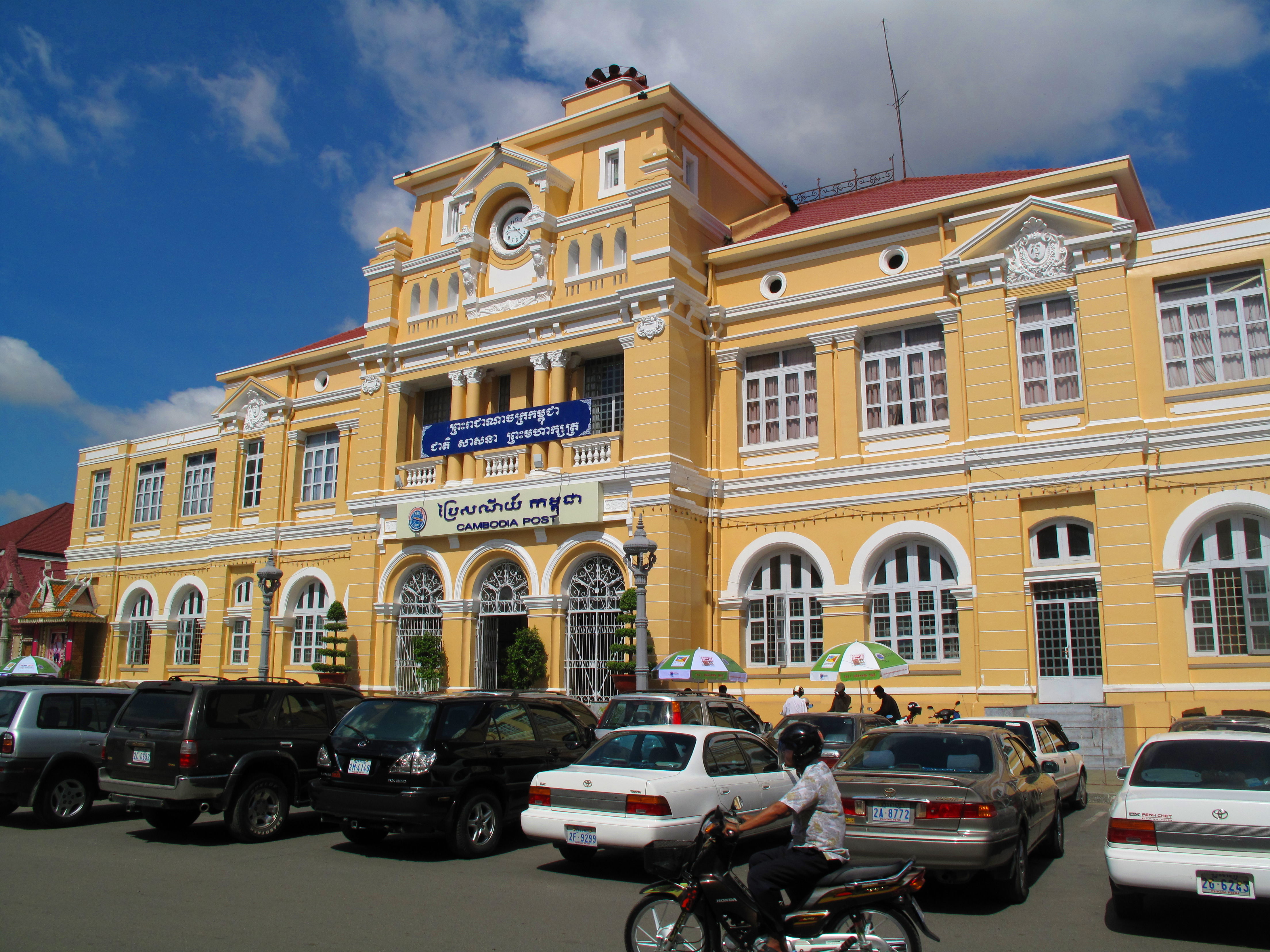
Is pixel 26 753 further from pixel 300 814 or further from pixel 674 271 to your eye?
pixel 674 271

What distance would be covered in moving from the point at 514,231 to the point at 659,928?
2112cm

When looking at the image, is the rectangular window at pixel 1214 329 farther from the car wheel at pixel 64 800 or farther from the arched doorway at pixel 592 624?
the car wheel at pixel 64 800

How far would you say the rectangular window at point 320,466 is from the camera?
95.5ft


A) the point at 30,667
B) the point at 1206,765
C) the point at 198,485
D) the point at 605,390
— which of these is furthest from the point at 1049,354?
the point at 198,485

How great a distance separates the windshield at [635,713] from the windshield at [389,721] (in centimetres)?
260

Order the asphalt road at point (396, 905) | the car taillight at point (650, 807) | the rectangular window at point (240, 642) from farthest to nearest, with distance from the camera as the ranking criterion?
1. the rectangular window at point (240, 642)
2. the car taillight at point (650, 807)
3. the asphalt road at point (396, 905)

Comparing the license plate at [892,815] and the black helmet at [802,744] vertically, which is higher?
the black helmet at [802,744]

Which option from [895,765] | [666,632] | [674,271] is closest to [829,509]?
[666,632]

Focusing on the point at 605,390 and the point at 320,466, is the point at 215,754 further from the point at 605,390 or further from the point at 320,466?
the point at 320,466

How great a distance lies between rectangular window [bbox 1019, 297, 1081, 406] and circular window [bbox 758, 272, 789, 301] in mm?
5393

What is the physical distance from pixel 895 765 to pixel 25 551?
4085 cm

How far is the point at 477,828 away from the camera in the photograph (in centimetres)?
1063

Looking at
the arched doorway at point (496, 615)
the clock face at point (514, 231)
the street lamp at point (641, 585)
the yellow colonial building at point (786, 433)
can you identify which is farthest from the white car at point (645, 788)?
the clock face at point (514, 231)

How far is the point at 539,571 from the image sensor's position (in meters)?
22.3
